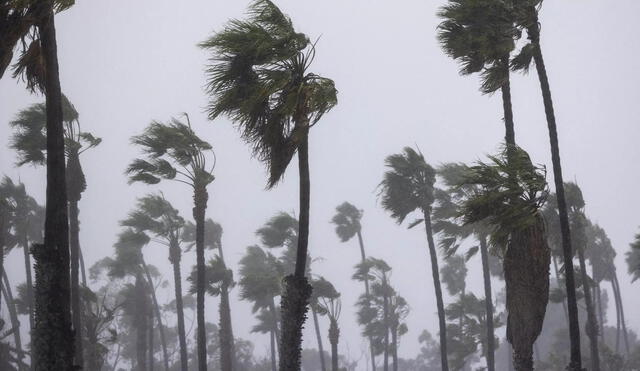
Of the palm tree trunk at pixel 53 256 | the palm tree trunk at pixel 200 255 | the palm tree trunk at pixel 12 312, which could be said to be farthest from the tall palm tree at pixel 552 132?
the palm tree trunk at pixel 12 312

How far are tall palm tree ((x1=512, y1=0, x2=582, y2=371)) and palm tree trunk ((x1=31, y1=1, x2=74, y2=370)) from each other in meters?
9.91

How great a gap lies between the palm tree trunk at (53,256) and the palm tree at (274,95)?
8.59 feet

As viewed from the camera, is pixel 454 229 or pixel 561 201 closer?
pixel 561 201

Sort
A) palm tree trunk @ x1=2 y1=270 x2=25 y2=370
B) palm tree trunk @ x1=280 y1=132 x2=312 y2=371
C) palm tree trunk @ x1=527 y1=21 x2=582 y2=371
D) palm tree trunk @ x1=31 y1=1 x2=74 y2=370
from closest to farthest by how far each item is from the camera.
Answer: palm tree trunk @ x1=31 y1=1 x2=74 y2=370
palm tree trunk @ x1=280 y1=132 x2=312 y2=371
palm tree trunk @ x1=527 y1=21 x2=582 y2=371
palm tree trunk @ x1=2 y1=270 x2=25 y2=370

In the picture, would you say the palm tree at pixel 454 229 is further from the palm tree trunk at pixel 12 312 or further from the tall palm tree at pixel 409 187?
the palm tree trunk at pixel 12 312

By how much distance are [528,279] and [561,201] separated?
9.20 feet

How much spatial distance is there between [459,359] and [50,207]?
3430 cm

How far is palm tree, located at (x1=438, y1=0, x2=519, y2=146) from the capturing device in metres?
12.9

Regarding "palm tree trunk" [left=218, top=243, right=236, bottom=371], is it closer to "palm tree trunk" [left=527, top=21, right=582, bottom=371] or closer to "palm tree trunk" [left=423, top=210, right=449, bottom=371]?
"palm tree trunk" [left=423, top=210, right=449, bottom=371]

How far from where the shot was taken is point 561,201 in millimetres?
12555

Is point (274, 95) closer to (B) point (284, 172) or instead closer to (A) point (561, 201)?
(B) point (284, 172)

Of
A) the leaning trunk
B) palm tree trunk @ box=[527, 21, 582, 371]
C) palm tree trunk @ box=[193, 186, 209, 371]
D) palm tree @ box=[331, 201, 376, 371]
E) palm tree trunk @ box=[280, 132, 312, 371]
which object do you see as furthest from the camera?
palm tree @ box=[331, 201, 376, 371]

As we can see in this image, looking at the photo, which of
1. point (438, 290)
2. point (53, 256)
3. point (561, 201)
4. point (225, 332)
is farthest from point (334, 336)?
point (53, 256)

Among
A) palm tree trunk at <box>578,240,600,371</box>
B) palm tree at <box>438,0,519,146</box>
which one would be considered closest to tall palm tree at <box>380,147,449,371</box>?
palm tree trunk at <box>578,240,600,371</box>
